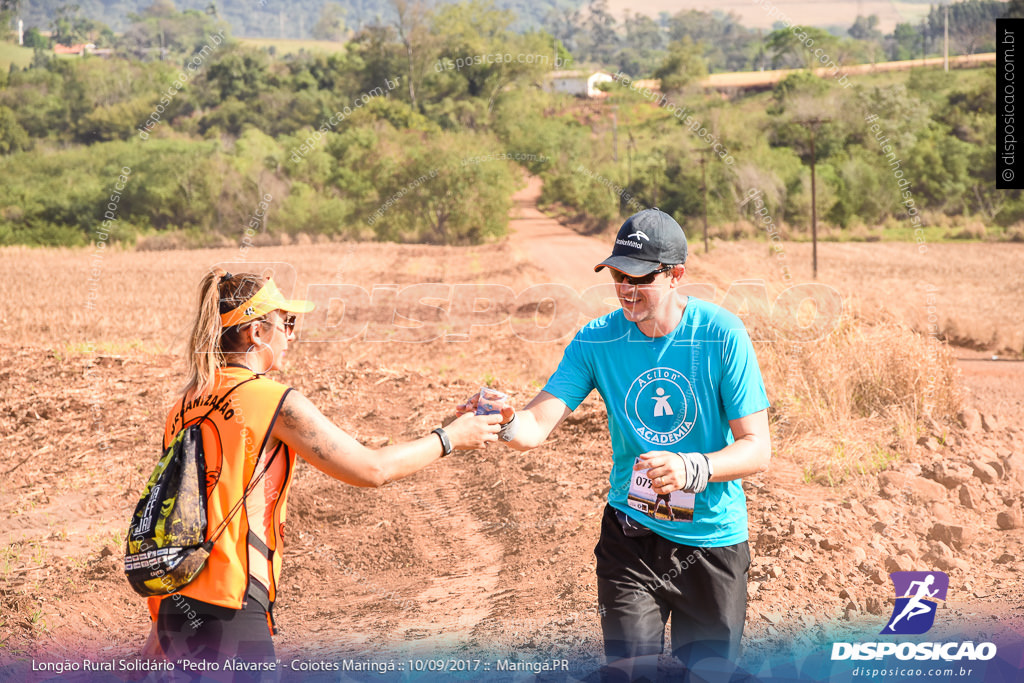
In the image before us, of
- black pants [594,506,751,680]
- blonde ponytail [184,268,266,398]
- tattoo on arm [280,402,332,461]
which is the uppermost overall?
blonde ponytail [184,268,266,398]

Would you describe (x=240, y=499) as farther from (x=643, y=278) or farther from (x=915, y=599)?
(x=915, y=599)

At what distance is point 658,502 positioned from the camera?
2.96 m

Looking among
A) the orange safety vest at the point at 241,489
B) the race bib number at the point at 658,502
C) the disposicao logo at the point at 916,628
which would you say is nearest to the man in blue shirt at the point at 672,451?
the race bib number at the point at 658,502

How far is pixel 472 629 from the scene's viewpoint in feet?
16.4

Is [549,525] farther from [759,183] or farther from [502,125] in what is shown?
[502,125]

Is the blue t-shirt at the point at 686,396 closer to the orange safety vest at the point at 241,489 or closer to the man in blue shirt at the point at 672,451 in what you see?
the man in blue shirt at the point at 672,451

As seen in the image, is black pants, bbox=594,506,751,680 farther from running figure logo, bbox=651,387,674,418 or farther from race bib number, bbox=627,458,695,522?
running figure logo, bbox=651,387,674,418

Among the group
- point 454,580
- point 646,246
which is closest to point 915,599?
point 454,580

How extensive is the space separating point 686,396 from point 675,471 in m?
0.34

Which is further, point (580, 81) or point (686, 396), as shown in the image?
point (580, 81)

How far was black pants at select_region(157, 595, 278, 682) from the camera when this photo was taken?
2.50m

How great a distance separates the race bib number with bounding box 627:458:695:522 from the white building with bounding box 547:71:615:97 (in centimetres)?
6600

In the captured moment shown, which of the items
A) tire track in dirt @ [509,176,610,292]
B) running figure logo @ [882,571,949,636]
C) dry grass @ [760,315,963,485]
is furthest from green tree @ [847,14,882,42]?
running figure logo @ [882,571,949,636]

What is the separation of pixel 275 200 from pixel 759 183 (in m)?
20.9
